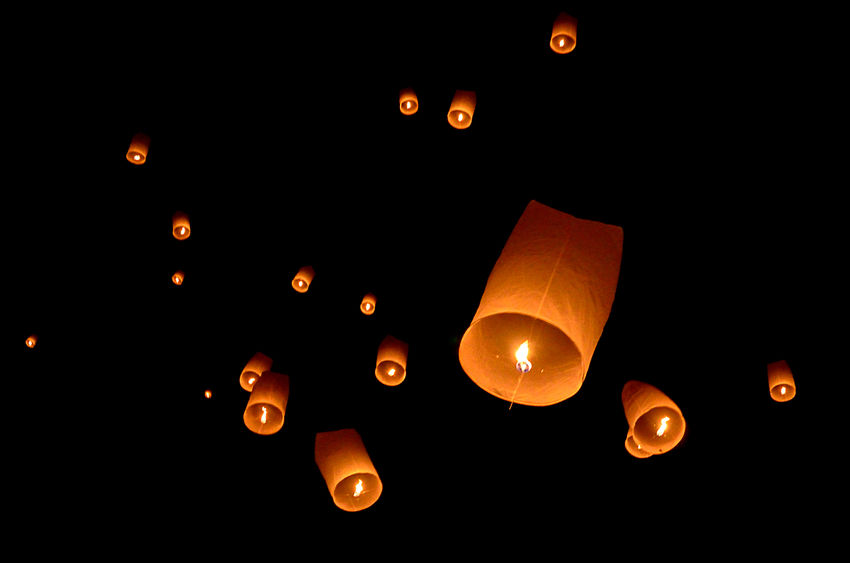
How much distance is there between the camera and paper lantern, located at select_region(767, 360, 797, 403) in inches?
117

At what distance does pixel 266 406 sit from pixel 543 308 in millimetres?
1209

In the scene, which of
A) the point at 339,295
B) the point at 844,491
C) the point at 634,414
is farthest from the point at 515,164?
the point at 844,491

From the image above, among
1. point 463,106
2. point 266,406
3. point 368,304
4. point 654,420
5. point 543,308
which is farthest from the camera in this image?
point 368,304

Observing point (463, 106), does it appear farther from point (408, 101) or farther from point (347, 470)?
point (347, 470)

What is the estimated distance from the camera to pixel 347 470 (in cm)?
226

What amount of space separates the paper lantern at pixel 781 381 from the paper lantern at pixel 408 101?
211cm

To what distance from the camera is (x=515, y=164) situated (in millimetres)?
3178

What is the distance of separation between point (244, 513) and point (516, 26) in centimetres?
325

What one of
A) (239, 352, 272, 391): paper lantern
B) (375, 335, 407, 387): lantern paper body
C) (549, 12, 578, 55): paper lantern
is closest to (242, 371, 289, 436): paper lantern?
(375, 335, 407, 387): lantern paper body

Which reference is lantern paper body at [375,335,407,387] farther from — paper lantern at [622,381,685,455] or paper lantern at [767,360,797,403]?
paper lantern at [767,360,797,403]

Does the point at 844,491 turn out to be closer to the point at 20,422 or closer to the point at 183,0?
the point at 183,0

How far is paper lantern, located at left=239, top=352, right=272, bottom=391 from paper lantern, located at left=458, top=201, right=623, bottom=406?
5.13 ft

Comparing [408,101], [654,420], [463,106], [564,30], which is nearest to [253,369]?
[408,101]

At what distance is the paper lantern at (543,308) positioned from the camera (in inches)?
60.6
